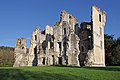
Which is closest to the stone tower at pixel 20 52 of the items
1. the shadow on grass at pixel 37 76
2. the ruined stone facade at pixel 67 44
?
the ruined stone facade at pixel 67 44

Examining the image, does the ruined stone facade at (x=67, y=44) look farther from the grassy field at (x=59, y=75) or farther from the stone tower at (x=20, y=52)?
the grassy field at (x=59, y=75)

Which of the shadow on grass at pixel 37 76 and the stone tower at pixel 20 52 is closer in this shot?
the shadow on grass at pixel 37 76

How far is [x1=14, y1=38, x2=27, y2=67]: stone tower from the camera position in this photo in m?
52.8

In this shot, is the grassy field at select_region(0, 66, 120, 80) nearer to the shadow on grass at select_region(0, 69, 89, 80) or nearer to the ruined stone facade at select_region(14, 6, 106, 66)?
the shadow on grass at select_region(0, 69, 89, 80)

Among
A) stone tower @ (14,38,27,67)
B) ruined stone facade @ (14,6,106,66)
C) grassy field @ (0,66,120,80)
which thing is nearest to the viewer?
grassy field @ (0,66,120,80)

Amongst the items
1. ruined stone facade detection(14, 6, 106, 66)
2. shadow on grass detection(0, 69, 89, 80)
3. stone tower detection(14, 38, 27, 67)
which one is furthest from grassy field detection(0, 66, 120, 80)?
stone tower detection(14, 38, 27, 67)

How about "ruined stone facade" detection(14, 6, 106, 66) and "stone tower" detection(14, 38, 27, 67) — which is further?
"stone tower" detection(14, 38, 27, 67)

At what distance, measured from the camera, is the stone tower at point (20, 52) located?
52.8 meters

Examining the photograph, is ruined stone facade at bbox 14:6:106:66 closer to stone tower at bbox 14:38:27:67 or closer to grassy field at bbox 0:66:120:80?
stone tower at bbox 14:38:27:67

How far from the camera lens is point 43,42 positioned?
5278 centimetres

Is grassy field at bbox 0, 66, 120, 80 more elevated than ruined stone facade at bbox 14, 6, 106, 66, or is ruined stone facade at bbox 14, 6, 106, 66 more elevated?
ruined stone facade at bbox 14, 6, 106, 66

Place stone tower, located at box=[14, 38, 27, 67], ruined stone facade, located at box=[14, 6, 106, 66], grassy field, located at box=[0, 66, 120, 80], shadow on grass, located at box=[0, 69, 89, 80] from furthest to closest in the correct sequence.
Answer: stone tower, located at box=[14, 38, 27, 67], ruined stone facade, located at box=[14, 6, 106, 66], grassy field, located at box=[0, 66, 120, 80], shadow on grass, located at box=[0, 69, 89, 80]

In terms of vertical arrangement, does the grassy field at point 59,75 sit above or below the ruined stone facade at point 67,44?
below

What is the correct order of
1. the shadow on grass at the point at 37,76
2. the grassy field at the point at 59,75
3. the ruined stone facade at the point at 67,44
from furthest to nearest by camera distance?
the ruined stone facade at the point at 67,44 → the grassy field at the point at 59,75 → the shadow on grass at the point at 37,76
